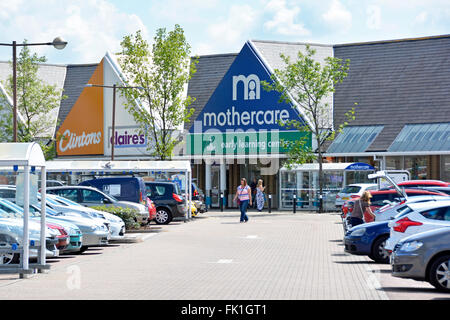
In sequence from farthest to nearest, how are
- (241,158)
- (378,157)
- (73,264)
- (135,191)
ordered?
(241,158)
(378,157)
(135,191)
(73,264)

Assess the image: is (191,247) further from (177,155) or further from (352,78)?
(352,78)

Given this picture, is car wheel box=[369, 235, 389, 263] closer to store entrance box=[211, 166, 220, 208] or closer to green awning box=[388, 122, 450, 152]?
green awning box=[388, 122, 450, 152]

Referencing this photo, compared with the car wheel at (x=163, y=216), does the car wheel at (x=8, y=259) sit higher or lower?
lower

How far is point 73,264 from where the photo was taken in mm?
16953

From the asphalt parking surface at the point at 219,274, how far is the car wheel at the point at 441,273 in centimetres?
22

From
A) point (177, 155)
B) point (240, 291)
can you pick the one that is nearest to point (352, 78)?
point (177, 155)

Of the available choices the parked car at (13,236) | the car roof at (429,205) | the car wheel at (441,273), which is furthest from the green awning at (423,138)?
the car wheel at (441,273)

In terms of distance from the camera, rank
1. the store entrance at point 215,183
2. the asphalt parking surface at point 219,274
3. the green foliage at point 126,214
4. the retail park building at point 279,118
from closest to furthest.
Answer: the asphalt parking surface at point 219,274 < the green foliage at point 126,214 < the retail park building at point 279,118 < the store entrance at point 215,183

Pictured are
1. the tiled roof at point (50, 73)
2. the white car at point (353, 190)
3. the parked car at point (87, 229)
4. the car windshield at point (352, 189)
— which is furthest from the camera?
the tiled roof at point (50, 73)

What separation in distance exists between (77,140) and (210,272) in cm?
4022

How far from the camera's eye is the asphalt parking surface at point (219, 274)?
12039 millimetres

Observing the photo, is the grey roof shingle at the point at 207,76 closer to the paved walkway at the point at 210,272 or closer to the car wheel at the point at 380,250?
the paved walkway at the point at 210,272

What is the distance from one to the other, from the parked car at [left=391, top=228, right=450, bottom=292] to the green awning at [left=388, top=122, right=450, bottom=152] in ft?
110
